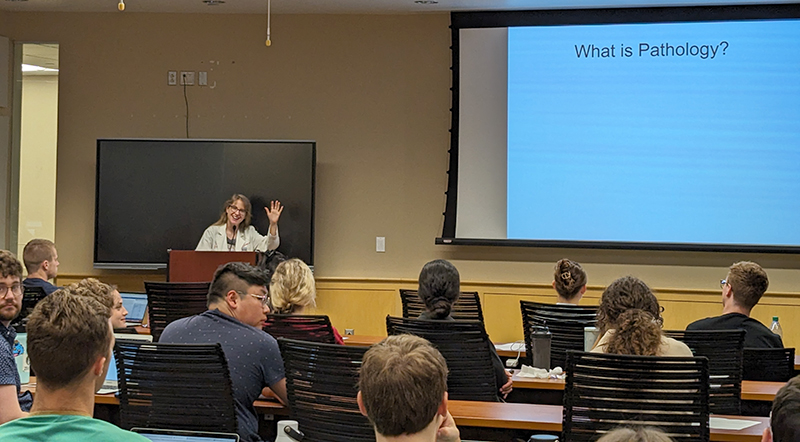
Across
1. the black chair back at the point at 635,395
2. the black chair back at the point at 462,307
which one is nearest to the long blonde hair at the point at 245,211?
the black chair back at the point at 462,307

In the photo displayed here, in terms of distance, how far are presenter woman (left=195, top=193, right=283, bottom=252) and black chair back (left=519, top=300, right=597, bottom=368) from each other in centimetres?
319

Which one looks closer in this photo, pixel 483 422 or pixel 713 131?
pixel 483 422

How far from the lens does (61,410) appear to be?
1903 millimetres

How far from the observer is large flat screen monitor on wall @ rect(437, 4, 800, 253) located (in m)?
7.37

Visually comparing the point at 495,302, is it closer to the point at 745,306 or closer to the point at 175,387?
the point at 745,306

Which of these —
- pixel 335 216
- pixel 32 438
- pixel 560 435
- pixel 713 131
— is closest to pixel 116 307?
pixel 560 435

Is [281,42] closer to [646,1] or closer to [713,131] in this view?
[646,1]

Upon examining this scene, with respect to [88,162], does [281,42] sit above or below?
above

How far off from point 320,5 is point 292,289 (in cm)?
399

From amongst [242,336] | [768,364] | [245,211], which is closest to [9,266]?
[242,336]

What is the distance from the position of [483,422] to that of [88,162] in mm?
6339

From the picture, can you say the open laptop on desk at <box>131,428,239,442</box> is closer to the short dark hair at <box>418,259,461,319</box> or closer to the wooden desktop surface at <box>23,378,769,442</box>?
the wooden desktop surface at <box>23,378,769,442</box>

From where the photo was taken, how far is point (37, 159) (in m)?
8.66

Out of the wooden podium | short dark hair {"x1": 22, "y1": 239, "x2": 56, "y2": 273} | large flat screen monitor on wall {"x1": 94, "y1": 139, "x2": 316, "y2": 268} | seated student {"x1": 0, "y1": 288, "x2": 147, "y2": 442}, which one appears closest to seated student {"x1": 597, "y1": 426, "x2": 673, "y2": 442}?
seated student {"x1": 0, "y1": 288, "x2": 147, "y2": 442}
